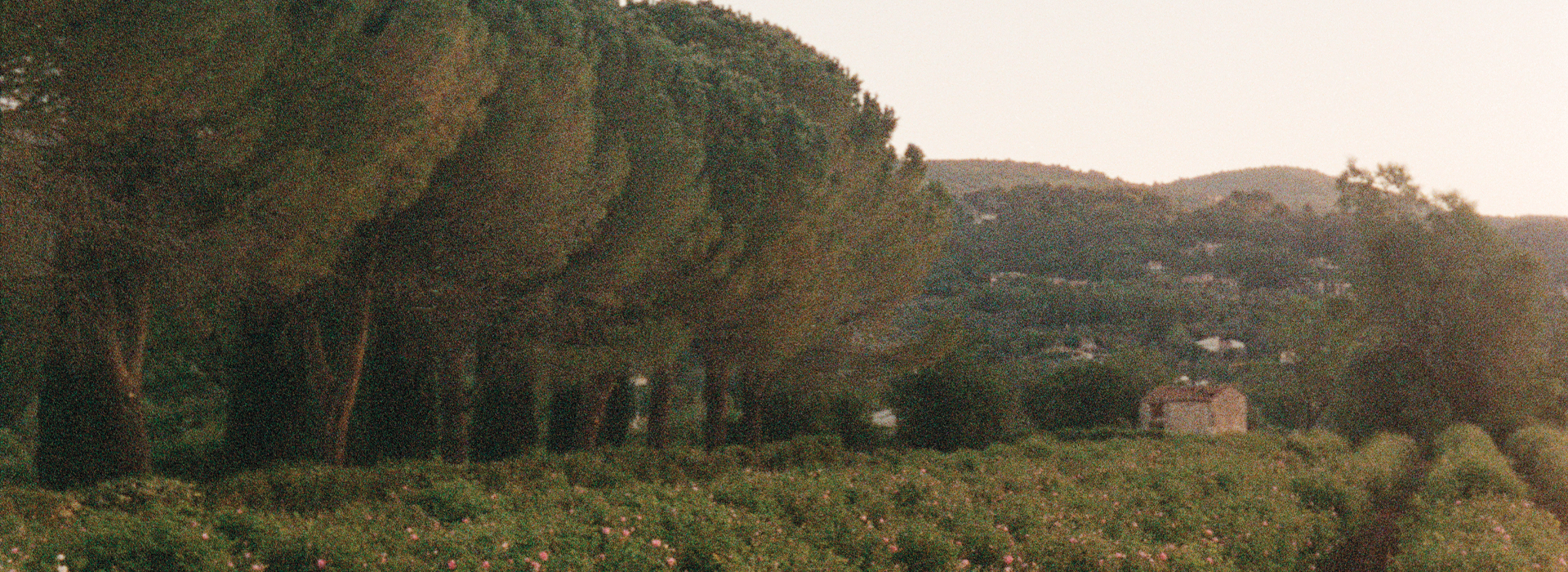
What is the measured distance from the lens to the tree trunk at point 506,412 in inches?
994

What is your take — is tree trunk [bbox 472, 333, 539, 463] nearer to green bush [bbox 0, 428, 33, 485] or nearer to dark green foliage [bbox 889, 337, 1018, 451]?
green bush [bbox 0, 428, 33, 485]

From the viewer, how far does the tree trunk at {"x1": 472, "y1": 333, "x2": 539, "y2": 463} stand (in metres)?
25.2

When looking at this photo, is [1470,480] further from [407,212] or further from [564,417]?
[407,212]

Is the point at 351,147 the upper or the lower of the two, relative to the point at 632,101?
lower

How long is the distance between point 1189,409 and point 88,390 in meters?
56.4

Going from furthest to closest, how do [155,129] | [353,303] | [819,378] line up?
1. [819,378]
2. [353,303]
3. [155,129]

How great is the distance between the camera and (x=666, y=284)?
89.9 feet

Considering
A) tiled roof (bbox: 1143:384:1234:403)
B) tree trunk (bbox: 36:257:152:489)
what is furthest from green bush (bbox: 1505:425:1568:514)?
tiled roof (bbox: 1143:384:1234:403)

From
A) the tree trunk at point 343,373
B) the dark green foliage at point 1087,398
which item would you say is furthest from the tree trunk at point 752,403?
the dark green foliage at point 1087,398

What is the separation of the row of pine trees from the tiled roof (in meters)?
35.1

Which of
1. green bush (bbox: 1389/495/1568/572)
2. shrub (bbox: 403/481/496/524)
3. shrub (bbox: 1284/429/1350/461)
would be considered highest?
shrub (bbox: 403/481/496/524)

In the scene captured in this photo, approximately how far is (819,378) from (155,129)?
22801mm

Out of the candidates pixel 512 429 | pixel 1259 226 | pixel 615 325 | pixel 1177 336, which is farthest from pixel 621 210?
pixel 1259 226

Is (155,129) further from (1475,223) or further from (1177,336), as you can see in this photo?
(1177,336)
